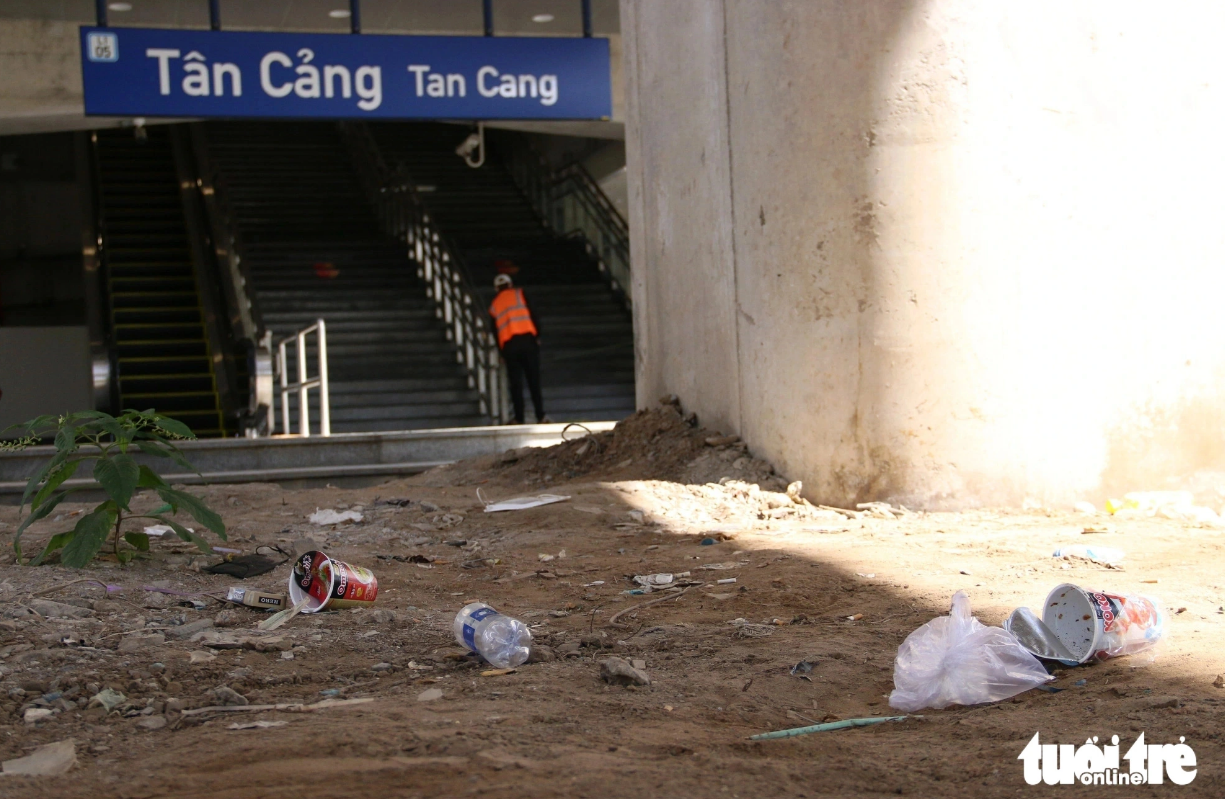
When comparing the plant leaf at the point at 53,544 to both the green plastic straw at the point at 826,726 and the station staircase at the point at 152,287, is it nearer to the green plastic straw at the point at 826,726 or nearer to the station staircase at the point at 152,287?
the green plastic straw at the point at 826,726

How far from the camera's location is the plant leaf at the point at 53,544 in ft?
15.5

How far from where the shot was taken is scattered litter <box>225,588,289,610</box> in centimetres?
438

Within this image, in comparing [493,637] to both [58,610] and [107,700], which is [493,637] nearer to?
[107,700]

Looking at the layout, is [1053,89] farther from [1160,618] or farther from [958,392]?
[1160,618]

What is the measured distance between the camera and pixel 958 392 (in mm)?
6445

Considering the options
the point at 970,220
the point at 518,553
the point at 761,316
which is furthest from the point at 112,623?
the point at 970,220

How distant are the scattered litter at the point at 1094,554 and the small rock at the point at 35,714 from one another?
4.09 metres

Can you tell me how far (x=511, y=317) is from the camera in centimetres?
1248

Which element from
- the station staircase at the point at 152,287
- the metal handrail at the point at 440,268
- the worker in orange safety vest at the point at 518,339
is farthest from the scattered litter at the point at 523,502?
the station staircase at the point at 152,287

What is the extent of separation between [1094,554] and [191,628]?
377 cm

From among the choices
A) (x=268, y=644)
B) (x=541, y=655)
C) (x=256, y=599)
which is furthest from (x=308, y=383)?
(x=541, y=655)

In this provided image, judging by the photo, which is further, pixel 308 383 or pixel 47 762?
pixel 308 383

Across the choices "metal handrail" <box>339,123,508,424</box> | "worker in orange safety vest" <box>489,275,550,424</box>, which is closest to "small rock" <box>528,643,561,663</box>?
"worker in orange safety vest" <box>489,275,550,424</box>

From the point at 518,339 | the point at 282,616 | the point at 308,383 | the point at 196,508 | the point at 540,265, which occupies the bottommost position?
the point at 282,616
